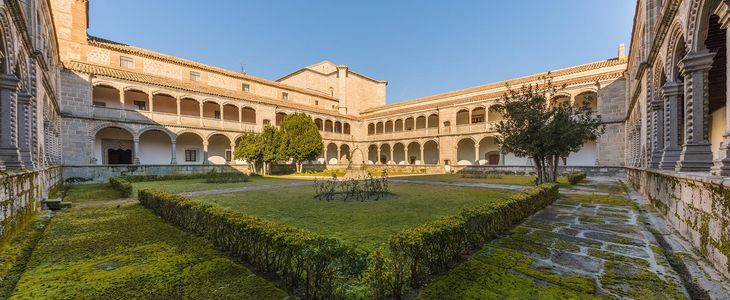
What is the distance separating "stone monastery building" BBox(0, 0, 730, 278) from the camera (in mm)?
5777

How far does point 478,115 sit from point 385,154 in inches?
498

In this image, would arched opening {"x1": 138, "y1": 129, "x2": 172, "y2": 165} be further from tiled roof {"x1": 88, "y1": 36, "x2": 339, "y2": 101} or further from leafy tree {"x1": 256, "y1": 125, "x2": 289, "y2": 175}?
leafy tree {"x1": 256, "y1": 125, "x2": 289, "y2": 175}

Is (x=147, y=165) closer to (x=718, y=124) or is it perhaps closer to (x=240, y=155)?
(x=240, y=155)

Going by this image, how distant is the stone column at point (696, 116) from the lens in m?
5.62

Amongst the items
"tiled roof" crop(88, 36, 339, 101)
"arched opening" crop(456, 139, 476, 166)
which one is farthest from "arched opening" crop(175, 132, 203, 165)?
"arched opening" crop(456, 139, 476, 166)

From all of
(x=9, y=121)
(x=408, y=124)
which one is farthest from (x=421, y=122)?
(x=9, y=121)

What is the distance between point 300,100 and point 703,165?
32.2 m

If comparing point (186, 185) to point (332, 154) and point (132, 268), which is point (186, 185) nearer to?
point (132, 268)

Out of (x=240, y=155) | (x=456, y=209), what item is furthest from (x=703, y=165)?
(x=240, y=155)

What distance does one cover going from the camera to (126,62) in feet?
73.9

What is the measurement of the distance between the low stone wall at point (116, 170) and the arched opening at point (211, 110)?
5.79m

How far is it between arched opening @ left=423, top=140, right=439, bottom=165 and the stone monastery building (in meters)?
0.19

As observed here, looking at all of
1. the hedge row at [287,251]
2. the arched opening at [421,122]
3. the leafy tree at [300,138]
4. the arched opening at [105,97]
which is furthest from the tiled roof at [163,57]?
the hedge row at [287,251]

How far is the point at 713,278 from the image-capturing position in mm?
3250
